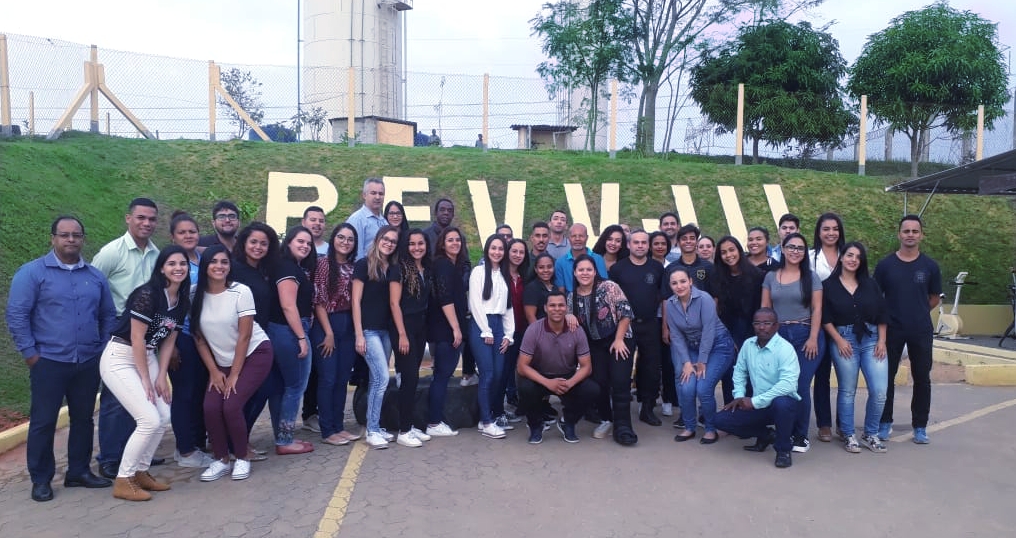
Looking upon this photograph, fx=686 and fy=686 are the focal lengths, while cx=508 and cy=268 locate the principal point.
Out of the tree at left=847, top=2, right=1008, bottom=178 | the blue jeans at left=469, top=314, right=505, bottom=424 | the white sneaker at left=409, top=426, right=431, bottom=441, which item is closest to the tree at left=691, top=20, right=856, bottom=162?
the tree at left=847, top=2, right=1008, bottom=178

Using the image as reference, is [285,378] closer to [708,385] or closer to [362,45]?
[708,385]

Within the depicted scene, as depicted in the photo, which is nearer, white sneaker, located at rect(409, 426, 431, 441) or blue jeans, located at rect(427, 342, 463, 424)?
white sneaker, located at rect(409, 426, 431, 441)

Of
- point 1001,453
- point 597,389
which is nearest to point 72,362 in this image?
point 597,389

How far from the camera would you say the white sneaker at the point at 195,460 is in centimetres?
495

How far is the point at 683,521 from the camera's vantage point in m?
4.07

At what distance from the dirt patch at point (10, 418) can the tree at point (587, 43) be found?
1524cm

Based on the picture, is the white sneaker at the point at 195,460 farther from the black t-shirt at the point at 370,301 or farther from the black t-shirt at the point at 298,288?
the black t-shirt at the point at 370,301

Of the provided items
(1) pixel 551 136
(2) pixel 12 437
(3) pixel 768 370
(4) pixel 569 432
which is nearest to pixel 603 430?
(4) pixel 569 432

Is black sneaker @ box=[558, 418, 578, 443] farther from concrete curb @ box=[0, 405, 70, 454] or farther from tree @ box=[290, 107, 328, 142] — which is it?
tree @ box=[290, 107, 328, 142]

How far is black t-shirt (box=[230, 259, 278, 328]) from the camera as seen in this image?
15.9ft

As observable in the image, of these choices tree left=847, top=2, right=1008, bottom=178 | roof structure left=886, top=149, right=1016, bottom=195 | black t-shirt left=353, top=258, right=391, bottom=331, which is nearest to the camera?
black t-shirt left=353, top=258, right=391, bottom=331

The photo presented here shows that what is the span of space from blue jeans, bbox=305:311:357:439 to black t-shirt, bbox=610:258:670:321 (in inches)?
93.0

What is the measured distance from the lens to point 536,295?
19.1 feet

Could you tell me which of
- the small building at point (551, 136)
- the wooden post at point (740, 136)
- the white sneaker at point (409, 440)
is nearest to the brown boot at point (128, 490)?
the white sneaker at point (409, 440)
